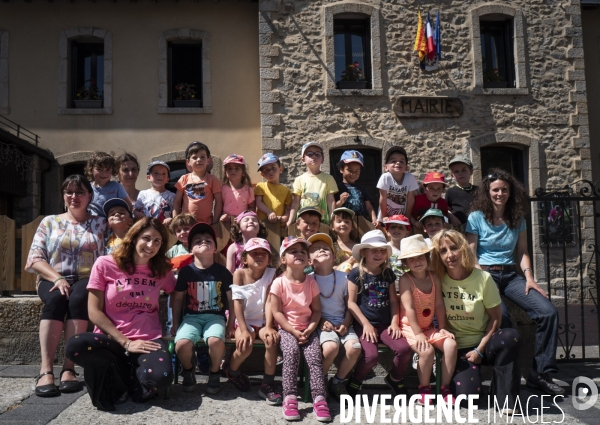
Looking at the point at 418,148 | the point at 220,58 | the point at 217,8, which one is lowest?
the point at 418,148

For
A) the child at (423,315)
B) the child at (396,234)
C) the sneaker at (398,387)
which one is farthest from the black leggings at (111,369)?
the child at (396,234)

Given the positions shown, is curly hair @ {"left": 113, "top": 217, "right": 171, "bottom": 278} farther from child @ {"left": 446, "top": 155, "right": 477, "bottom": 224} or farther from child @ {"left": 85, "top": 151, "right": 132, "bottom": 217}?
child @ {"left": 446, "top": 155, "right": 477, "bottom": 224}

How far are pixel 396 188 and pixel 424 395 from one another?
2.38m

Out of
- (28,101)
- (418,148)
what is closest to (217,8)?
(28,101)

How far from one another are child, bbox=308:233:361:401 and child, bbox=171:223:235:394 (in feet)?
2.36

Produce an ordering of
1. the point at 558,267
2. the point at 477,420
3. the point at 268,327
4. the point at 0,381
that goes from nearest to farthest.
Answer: the point at 477,420, the point at 268,327, the point at 0,381, the point at 558,267

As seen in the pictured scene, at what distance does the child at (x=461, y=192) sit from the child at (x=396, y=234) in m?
1.08

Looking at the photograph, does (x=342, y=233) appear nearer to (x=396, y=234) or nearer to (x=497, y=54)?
(x=396, y=234)

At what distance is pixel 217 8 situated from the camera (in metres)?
12.2

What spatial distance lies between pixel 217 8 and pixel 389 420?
34.9 feet

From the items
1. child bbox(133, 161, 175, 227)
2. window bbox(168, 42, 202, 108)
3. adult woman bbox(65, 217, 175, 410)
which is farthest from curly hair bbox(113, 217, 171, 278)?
window bbox(168, 42, 202, 108)

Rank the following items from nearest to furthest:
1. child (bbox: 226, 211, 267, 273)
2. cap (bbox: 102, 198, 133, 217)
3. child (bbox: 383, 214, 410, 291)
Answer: cap (bbox: 102, 198, 133, 217), child (bbox: 383, 214, 410, 291), child (bbox: 226, 211, 267, 273)

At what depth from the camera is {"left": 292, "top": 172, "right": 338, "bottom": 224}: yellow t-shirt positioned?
587 cm

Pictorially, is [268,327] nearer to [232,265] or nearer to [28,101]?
[232,265]
